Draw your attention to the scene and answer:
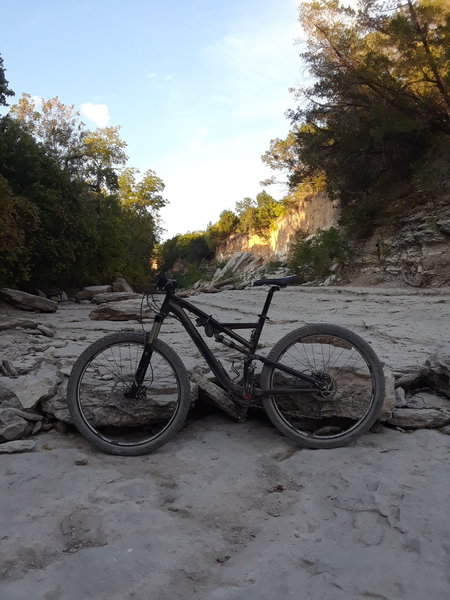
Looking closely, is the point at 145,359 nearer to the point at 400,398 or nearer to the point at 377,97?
the point at 400,398

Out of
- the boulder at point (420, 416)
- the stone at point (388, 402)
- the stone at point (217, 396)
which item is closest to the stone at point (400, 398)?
the boulder at point (420, 416)

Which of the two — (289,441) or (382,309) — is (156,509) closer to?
(289,441)

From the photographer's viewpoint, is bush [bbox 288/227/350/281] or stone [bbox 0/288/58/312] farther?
bush [bbox 288/227/350/281]

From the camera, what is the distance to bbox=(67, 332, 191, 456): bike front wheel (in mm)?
2943

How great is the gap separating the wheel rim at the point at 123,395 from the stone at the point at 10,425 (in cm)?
46

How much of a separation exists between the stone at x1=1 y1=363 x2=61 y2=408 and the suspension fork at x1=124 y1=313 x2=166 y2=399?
0.71 meters

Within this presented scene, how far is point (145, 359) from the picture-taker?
118 inches

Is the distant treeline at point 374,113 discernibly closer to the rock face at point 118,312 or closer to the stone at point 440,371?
the rock face at point 118,312

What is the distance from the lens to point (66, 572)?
172 cm

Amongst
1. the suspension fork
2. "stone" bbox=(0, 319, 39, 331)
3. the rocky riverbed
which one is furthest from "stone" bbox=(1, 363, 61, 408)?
"stone" bbox=(0, 319, 39, 331)

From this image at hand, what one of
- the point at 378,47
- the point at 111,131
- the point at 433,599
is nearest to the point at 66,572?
the point at 433,599

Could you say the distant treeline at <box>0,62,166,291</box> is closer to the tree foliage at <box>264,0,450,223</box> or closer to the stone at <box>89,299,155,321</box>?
the stone at <box>89,299,155,321</box>

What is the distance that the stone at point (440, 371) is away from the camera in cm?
340

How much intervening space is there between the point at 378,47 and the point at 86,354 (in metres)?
19.2
